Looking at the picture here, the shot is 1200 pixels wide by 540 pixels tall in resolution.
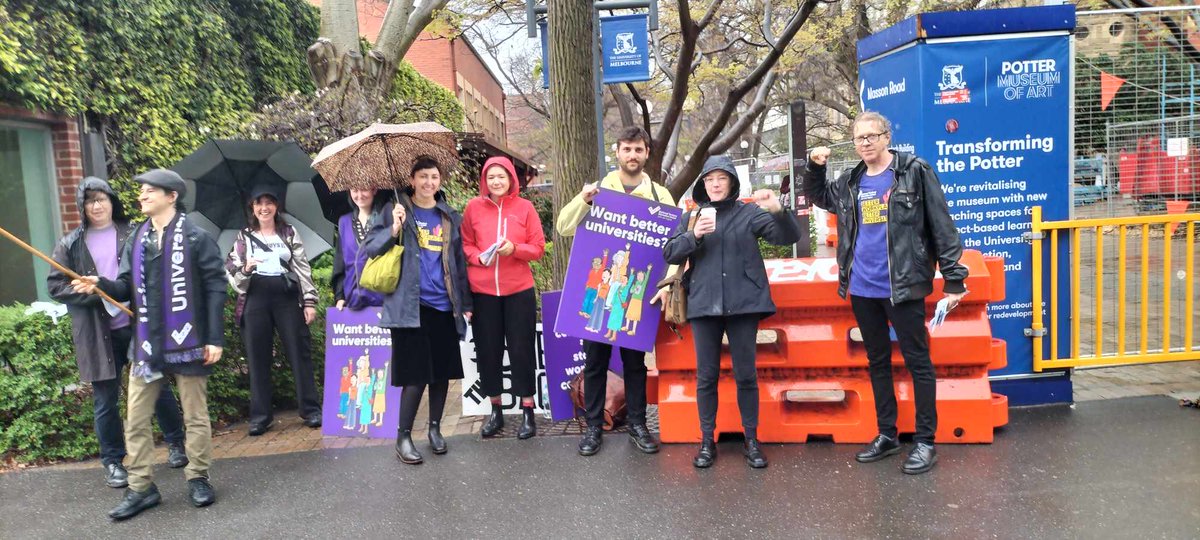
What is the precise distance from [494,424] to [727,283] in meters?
2.07

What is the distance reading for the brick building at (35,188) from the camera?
25.2 ft

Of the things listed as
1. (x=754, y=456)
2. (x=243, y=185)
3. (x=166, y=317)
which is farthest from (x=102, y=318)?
(x=754, y=456)

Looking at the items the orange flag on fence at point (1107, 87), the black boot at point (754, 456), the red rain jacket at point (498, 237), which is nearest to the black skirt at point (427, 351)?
the red rain jacket at point (498, 237)

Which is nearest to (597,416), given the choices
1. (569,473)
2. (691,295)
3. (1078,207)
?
(569,473)

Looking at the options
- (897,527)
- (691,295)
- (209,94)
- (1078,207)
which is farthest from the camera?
(209,94)

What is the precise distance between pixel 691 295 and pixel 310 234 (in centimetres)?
319

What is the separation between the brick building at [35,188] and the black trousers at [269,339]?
10.8ft

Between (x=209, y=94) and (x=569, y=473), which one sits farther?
(x=209, y=94)

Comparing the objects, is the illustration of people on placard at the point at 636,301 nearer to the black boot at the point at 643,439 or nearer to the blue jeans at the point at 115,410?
the black boot at the point at 643,439

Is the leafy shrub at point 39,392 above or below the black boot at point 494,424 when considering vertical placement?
above

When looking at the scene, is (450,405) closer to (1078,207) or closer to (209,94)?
(1078,207)

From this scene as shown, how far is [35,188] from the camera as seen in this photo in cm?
794

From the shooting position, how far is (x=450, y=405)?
6.79 m

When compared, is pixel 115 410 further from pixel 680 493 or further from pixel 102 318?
pixel 680 493
